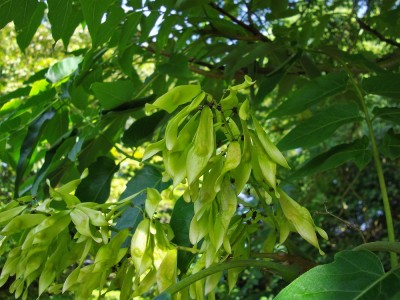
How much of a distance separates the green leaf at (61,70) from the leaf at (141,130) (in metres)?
0.26

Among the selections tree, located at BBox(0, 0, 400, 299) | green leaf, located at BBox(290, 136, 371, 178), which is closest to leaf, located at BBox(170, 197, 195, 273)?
tree, located at BBox(0, 0, 400, 299)

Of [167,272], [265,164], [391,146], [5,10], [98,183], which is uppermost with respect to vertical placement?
[5,10]

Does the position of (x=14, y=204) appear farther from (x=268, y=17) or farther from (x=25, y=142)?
(x=268, y=17)

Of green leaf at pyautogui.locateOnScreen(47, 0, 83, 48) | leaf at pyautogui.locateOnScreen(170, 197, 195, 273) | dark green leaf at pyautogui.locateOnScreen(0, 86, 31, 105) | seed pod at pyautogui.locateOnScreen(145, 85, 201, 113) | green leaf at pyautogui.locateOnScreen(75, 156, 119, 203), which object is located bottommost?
green leaf at pyautogui.locateOnScreen(75, 156, 119, 203)

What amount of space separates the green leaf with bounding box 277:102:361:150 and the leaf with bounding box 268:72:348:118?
0.03 meters

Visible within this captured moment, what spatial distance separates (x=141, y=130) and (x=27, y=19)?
29cm

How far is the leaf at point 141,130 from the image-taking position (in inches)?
42.3

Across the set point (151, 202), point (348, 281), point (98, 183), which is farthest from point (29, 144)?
point (348, 281)

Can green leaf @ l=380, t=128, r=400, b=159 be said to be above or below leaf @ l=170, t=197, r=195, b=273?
below

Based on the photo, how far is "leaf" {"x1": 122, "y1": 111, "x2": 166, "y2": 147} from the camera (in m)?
1.08

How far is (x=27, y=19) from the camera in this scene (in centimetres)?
95

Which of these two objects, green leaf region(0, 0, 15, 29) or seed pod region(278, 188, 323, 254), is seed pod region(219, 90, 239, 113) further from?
green leaf region(0, 0, 15, 29)

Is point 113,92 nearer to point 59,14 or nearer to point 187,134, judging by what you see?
point 59,14

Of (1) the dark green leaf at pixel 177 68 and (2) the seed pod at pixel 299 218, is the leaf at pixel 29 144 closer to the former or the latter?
(1) the dark green leaf at pixel 177 68
